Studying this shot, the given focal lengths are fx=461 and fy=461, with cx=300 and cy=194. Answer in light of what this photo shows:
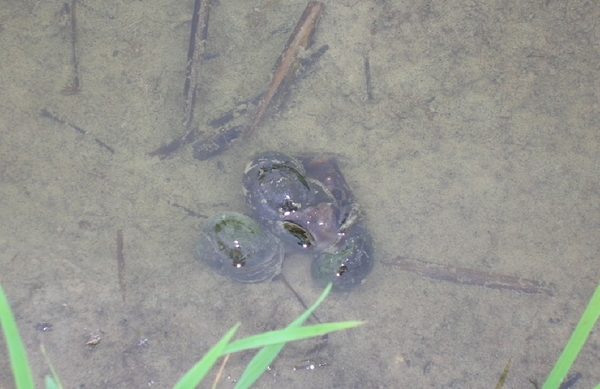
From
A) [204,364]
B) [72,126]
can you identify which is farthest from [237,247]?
[72,126]

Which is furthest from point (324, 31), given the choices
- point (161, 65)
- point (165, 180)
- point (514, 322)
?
point (514, 322)

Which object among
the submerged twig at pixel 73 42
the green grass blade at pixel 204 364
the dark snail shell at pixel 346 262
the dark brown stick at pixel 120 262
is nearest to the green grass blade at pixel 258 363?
the green grass blade at pixel 204 364

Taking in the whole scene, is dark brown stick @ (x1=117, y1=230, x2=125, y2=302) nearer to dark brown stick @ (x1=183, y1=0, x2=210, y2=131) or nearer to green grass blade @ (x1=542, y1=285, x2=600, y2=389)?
dark brown stick @ (x1=183, y1=0, x2=210, y2=131)

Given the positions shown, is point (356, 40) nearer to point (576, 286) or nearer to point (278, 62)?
point (278, 62)

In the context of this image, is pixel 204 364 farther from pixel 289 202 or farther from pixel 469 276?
pixel 469 276

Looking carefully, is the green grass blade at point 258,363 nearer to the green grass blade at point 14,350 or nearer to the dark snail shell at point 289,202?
the green grass blade at point 14,350

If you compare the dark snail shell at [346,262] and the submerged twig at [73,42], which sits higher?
the submerged twig at [73,42]
